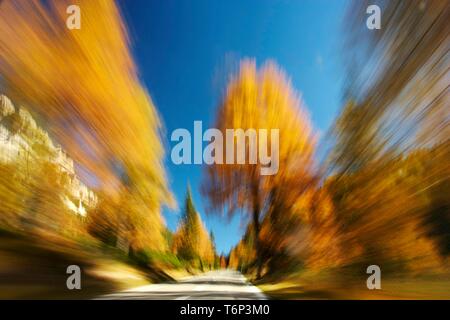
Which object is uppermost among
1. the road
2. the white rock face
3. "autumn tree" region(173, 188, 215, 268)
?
the white rock face

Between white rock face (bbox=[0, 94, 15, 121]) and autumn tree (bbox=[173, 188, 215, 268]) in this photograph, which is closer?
white rock face (bbox=[0, 94, 15, 121])

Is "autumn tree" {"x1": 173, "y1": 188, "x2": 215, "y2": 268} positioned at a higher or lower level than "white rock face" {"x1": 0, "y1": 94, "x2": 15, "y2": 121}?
lower

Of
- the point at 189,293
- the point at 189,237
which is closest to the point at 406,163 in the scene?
the point at 189,293

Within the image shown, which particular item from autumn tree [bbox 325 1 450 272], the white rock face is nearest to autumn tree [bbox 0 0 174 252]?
the white rock face

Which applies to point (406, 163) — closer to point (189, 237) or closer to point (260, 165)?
point (260, 165)

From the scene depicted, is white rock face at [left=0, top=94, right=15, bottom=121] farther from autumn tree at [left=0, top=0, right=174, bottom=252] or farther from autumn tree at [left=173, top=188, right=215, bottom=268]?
autumn tree at [left=173, top=188, right=215, bottom=268]

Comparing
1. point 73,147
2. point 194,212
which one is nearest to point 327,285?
point 73,147

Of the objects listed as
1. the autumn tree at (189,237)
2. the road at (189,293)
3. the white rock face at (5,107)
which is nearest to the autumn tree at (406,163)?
the road at (189,293)

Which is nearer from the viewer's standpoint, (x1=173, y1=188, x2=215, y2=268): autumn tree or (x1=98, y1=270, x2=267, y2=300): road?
(x1=98, y1=270, x2=267, y2=300): road

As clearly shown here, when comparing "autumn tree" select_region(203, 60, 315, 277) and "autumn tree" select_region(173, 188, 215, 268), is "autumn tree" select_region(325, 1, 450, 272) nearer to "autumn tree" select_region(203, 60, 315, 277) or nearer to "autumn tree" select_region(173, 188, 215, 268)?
"autumn tree" select_region(203, 60, 315, 277)

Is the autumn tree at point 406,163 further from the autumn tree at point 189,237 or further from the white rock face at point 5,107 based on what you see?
the autumn tree at point 189,237

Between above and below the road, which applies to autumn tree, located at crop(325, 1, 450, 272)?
above

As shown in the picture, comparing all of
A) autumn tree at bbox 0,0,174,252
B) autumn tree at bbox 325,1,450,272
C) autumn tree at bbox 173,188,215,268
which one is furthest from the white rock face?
autumn tree at bbox 173,188,215,268

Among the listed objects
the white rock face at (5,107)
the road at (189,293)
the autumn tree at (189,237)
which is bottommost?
A: the road at (189,293)
